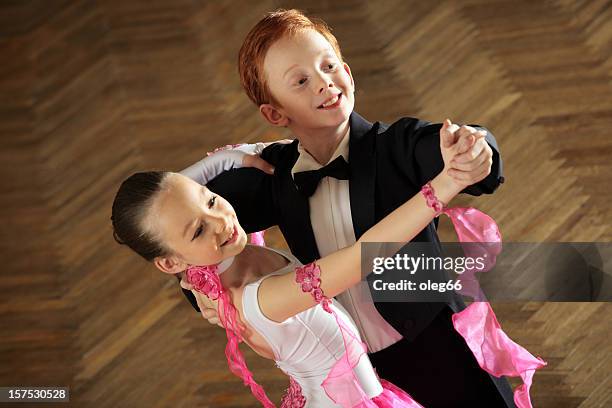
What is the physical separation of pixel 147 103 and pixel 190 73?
253 millimetres

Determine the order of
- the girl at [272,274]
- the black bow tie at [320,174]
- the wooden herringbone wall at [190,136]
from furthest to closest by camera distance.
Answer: the wooden herringbone wall at [190,136], the black bow tie at [320,174], the girl at [272,274]

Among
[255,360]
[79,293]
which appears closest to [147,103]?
[79,293]

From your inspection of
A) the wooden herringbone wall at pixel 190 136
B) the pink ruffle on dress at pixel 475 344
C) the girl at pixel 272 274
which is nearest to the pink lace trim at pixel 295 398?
the girl at pixel 272 274

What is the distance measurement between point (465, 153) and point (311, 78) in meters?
0.36

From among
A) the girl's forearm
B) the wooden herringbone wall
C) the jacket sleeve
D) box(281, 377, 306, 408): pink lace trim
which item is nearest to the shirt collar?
the jacket sleeve

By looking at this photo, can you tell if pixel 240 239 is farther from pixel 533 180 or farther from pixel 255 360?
pixel 533 180

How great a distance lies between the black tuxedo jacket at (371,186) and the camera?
1475 mm

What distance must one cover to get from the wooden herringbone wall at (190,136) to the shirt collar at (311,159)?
1.63 metres

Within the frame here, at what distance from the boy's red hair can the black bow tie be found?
0.16m

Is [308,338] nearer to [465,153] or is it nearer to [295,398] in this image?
[295,398]

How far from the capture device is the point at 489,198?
339 centimetres

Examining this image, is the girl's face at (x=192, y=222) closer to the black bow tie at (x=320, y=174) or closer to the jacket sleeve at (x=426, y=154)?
the black bow tie at (x=320, y=174)

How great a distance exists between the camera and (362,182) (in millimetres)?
1531
